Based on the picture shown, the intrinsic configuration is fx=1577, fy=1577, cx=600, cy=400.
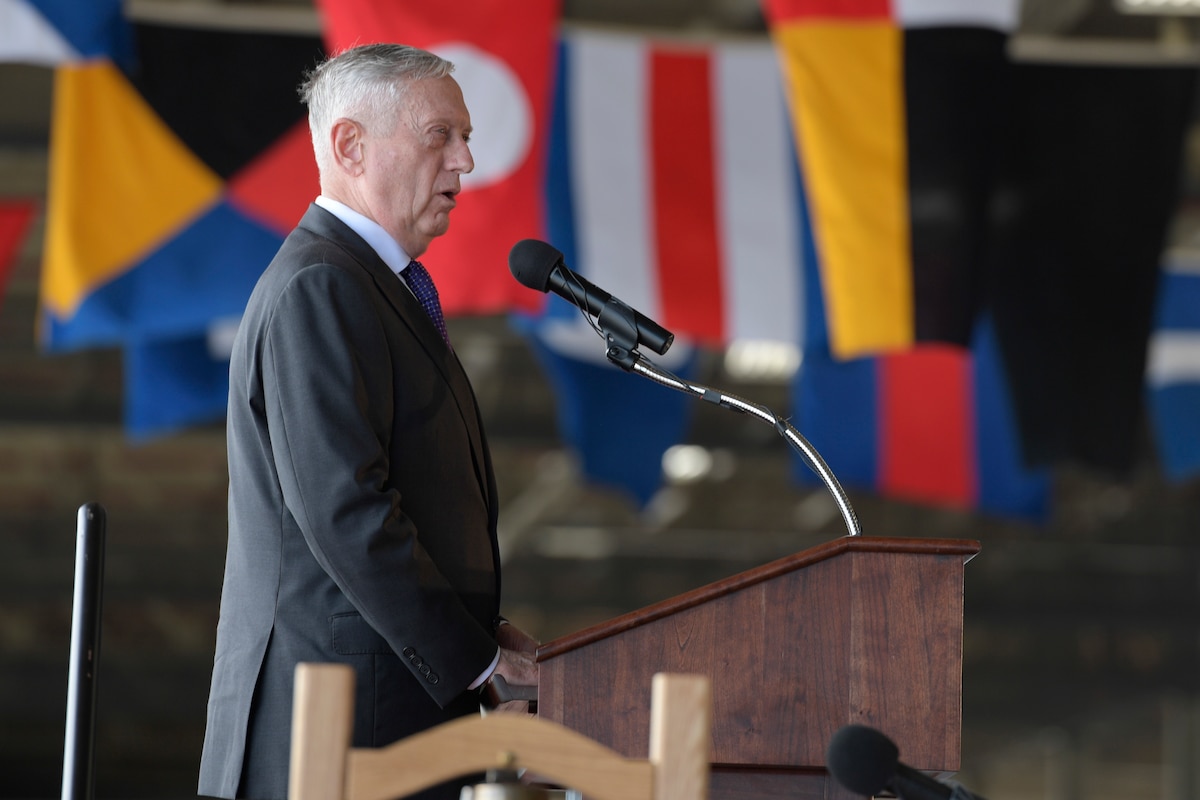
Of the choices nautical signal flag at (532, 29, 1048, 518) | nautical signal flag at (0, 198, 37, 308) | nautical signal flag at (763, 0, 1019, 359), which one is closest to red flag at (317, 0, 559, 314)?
nautical signal flag at (532, 29, 1048, 518)

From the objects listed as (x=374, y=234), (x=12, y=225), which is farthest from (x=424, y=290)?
(x=12, y=225)

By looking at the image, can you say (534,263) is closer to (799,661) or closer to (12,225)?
(799,661)

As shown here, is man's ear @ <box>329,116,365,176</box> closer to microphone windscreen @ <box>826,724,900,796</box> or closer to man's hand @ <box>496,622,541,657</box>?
man's hand @ <box>496,622,541,657</box>

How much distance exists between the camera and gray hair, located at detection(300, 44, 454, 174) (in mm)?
2078

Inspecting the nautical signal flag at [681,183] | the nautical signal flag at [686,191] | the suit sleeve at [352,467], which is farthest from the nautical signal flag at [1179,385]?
the suit sleeve at [352,467]

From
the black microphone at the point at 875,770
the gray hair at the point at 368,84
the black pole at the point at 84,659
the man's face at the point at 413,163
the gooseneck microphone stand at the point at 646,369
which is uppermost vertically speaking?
the gray hair at the point at 368,84

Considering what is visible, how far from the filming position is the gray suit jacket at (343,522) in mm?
1821

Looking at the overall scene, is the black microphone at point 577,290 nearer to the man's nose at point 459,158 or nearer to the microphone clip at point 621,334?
the microphone clip at point 621,334

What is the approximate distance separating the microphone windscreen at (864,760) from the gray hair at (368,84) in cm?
106

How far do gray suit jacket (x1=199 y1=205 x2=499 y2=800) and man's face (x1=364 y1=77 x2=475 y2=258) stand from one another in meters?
0.09

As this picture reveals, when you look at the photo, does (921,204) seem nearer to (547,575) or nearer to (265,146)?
(265,146)

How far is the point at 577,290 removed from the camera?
2.05 meters

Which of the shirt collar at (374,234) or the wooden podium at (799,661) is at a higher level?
the shirt collar at (374,234)

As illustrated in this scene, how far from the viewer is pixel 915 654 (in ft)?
5.66
